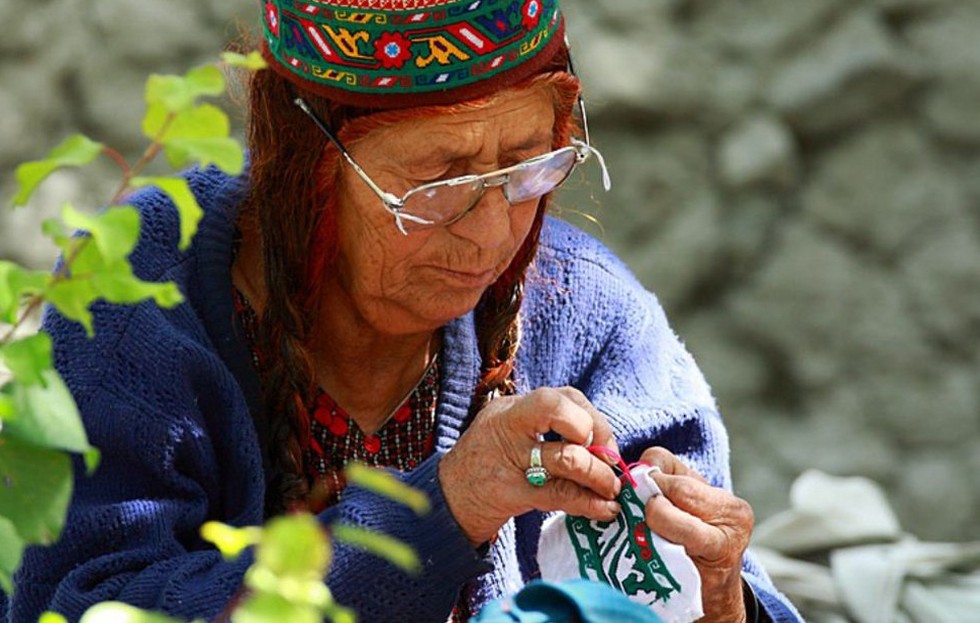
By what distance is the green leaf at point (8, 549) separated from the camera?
130 centimetres

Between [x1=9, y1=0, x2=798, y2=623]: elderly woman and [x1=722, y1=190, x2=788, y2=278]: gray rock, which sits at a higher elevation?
[x1=722, y1=190, x2=788, y2=278]: gray rock

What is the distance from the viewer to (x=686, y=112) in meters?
4.63

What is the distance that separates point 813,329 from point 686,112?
669 mm

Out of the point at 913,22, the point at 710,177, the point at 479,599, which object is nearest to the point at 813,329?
the point at 710,177

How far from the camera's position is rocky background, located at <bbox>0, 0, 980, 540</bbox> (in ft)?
15.0

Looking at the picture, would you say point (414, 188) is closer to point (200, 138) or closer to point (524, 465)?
point (524, 465)

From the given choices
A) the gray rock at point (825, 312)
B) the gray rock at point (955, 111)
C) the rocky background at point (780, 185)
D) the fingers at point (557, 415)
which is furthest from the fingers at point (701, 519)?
the gray rock at point (955, 111)

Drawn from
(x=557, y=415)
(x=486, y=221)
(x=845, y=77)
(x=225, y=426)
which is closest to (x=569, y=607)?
(x=557, y=415)

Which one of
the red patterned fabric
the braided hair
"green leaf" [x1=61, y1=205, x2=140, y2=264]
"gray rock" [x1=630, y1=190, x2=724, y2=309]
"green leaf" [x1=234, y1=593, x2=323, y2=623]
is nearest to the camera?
"green leaf" [x1=234, y1=593, x2=323, y2=623]

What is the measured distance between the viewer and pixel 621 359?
8.49 ft

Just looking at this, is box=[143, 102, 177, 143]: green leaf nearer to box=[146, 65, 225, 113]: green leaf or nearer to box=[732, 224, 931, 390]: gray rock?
box=[146, 65, 225, 113]: green leaf

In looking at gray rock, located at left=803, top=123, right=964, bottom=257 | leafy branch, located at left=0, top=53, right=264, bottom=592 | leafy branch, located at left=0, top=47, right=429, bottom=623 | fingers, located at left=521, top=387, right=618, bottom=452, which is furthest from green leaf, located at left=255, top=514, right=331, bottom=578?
gray rock, located at left=803, top=123, right=964, bottom=257

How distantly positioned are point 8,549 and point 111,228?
26 cm

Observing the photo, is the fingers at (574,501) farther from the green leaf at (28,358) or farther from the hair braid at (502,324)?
the green leaf at (28,358)
